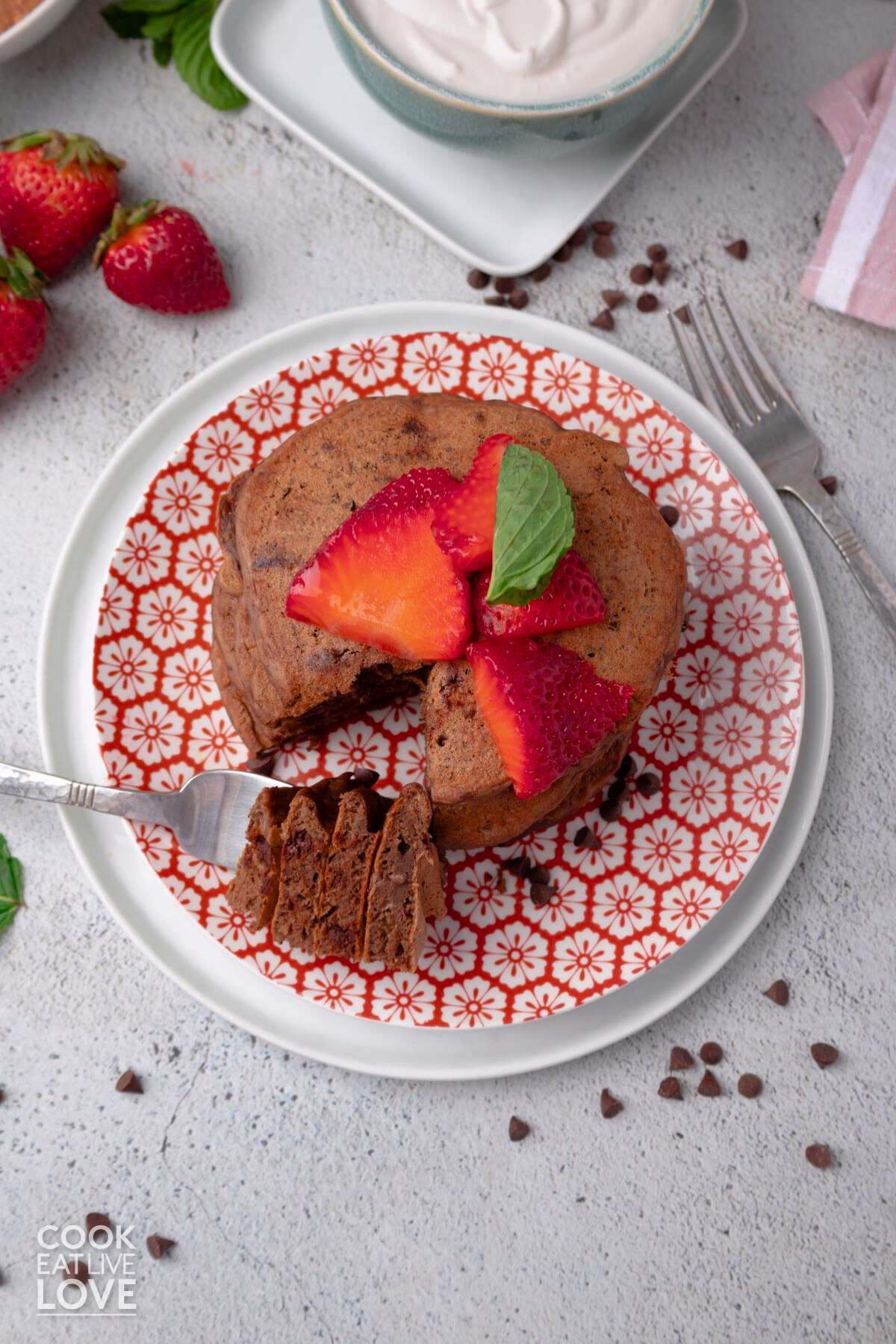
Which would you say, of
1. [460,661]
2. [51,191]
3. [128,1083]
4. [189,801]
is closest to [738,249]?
[460,661]

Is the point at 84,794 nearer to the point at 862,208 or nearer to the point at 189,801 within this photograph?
the point at 189,801

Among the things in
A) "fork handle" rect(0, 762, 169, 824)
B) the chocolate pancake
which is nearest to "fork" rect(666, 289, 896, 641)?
the chocolate pancake

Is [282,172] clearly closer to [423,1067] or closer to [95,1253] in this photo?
[423,1067]

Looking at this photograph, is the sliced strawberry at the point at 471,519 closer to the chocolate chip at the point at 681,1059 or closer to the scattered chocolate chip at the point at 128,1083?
the chocolate chip at the point at 681,1059

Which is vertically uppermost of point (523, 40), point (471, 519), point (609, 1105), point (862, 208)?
point (523, 40)

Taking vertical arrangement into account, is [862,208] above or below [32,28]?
below

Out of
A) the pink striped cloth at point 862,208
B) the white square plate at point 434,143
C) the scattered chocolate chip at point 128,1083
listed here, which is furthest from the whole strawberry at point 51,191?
the scattered chocolate chip at point 128,1083

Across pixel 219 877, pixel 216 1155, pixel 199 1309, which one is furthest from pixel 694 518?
pixel 199 1309
